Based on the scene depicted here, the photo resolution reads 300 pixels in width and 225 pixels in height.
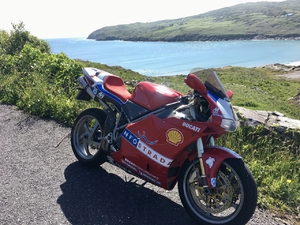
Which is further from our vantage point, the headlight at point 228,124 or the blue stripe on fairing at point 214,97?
the blue stripe on fairing at point 214,97

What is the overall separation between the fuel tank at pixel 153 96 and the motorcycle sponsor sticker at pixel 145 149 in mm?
414

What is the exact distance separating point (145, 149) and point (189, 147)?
57 cm

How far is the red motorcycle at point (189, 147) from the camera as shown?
339 cm

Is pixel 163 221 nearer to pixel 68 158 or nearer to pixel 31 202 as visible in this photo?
pixel 31 202

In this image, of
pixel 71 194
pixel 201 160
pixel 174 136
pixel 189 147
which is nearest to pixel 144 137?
pixel 174 136

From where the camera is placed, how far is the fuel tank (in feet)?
13.0

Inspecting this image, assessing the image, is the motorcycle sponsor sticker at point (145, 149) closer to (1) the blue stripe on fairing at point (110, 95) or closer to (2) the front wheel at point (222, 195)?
(2) the front wheel at point (222, 195)

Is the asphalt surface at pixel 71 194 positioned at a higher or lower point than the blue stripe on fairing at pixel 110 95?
lower

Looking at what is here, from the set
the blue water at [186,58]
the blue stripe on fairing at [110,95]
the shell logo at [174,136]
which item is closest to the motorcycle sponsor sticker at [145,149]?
the shell logo at [174,136]

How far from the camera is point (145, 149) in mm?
3939

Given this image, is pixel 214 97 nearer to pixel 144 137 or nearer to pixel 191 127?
pixel 191 127

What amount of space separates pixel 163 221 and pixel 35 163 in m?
2.37

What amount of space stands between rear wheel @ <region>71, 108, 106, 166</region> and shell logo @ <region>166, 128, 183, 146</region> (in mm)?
1333

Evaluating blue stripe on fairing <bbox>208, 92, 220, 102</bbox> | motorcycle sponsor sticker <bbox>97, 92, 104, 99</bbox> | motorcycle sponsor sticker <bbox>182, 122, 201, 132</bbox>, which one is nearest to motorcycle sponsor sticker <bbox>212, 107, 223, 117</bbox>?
blue stripe on fairing <bbox>208, 92, 220, 102</bbox>
